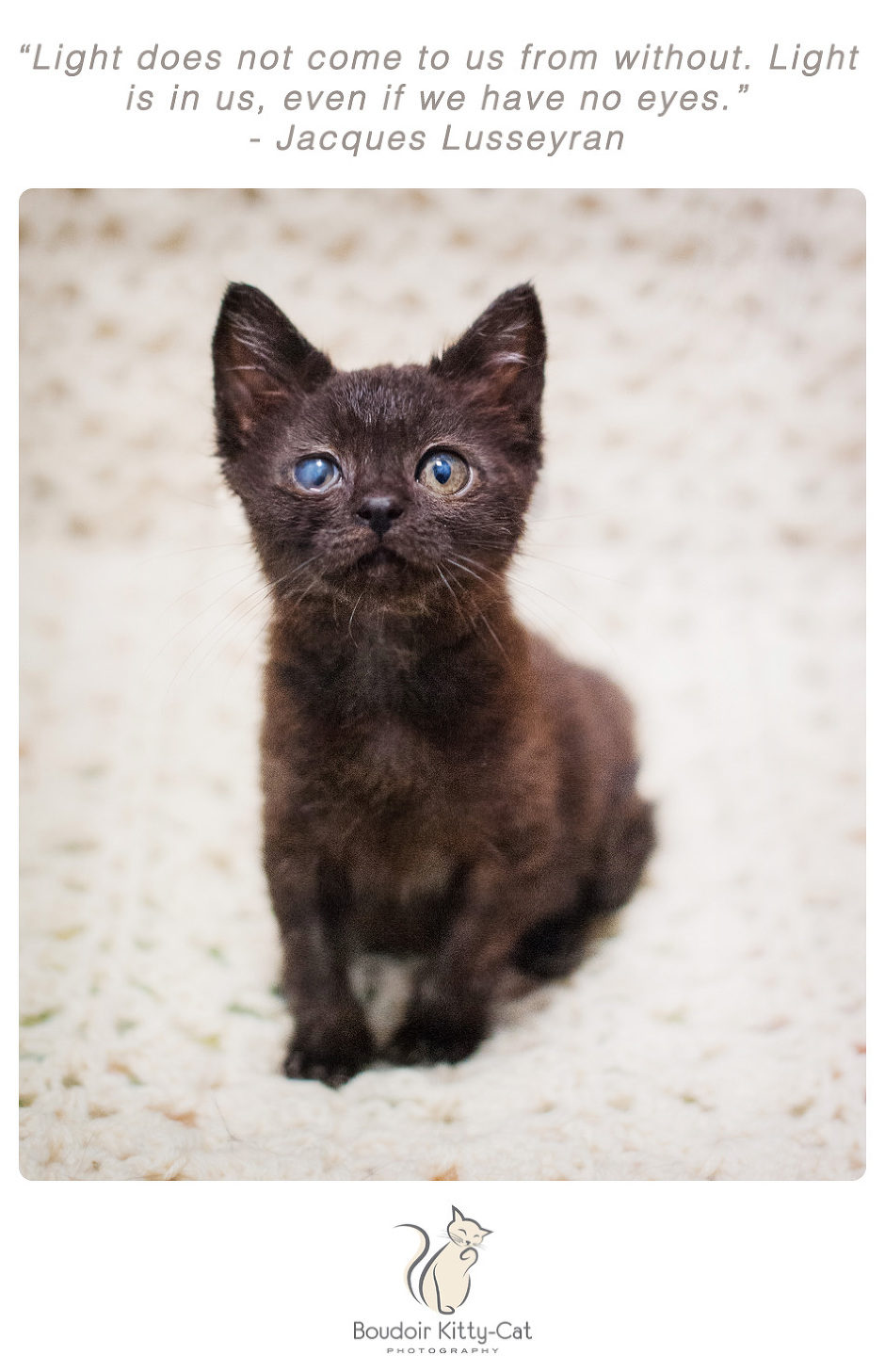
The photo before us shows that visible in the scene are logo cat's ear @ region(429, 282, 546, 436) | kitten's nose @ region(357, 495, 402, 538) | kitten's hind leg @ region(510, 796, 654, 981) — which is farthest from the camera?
kitten's hind leg @ region(510, 796, 654, 981)

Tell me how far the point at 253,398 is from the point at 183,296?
0.79ft

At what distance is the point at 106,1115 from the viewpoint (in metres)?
0.88

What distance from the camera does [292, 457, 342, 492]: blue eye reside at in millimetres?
829

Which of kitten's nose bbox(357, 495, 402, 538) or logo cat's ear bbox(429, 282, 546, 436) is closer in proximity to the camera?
kitten's nose bbox(357, 495, 402, 538)

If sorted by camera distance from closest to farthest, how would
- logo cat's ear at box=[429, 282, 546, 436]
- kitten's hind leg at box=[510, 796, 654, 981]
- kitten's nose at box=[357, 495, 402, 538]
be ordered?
kitten's nose at box=[357, 495, 402, 538] → logo cat's ear at box=[429, 282, 546, 436] → kitten's hind leg at box=[510, 796, 654, 981]

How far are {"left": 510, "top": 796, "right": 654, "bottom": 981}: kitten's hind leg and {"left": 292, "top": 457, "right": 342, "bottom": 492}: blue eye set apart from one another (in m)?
0.48

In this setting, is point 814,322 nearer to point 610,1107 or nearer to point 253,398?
point 253,398

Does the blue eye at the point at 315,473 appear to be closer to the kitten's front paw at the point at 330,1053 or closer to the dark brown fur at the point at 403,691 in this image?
the dark brown fur at the point at 403,691
